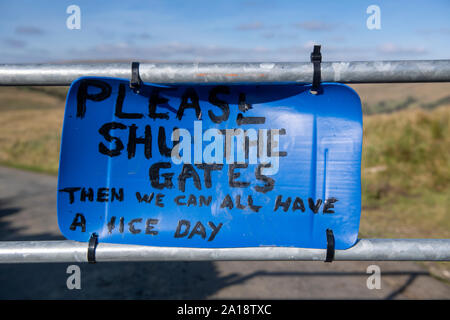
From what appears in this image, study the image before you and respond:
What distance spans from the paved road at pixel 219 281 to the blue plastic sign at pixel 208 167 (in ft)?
8.19

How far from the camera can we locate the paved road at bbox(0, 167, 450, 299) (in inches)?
143

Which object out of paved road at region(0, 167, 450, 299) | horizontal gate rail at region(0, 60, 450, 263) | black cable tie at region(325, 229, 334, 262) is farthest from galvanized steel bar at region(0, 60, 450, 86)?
paved road at region(0, 167, 450, 299)

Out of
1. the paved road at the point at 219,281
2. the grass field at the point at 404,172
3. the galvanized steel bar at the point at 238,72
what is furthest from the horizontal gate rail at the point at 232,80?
the grass field at the point at 404,172

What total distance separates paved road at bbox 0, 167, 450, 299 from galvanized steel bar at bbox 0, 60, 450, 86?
112 inches

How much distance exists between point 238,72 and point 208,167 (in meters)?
0.40

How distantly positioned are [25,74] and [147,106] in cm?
45

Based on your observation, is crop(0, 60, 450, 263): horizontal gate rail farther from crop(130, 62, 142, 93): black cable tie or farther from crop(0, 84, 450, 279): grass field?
crop(0, 84, 450, 279): grass field

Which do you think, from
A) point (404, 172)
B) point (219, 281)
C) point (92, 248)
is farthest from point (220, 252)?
point (404, 172)

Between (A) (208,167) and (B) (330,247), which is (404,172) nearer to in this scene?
(B) (330,247)

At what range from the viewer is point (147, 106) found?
1.38 m

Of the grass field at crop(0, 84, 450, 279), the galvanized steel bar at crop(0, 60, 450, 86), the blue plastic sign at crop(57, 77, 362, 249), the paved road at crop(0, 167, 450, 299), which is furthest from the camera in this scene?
the grass field at crop(0, 84, 450, 279)

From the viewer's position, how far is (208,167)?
4.61ft

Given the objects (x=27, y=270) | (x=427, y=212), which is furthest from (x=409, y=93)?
(x=27, y=270)
